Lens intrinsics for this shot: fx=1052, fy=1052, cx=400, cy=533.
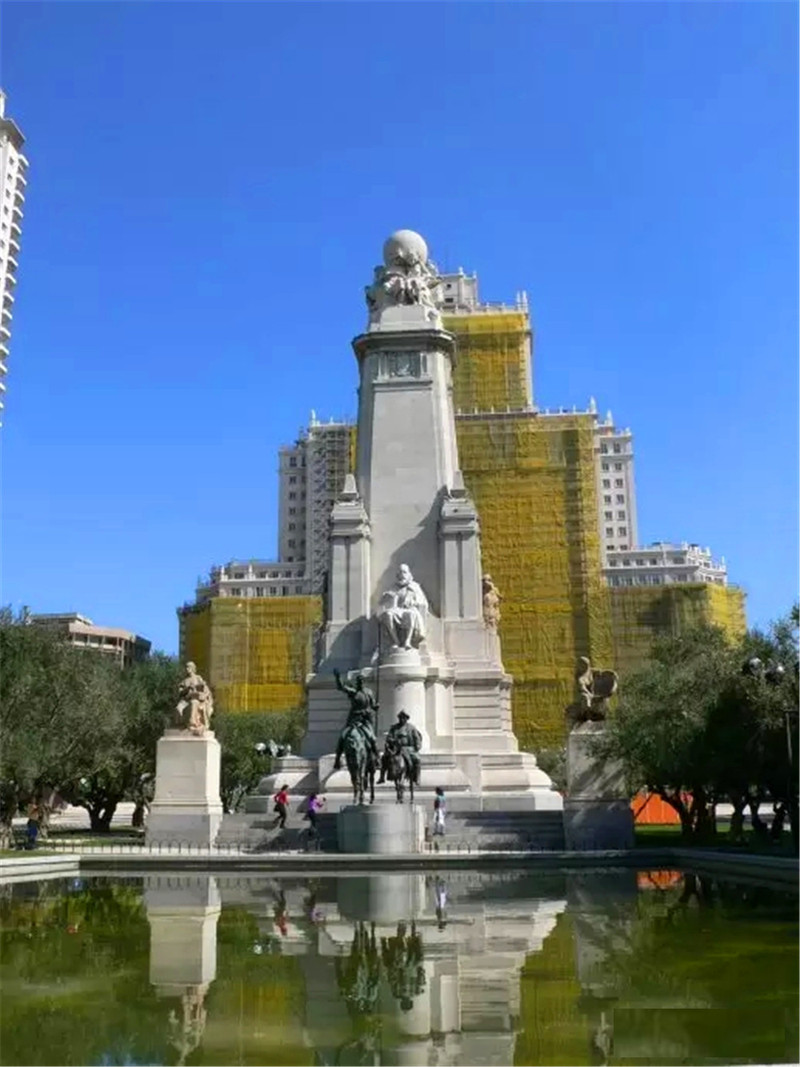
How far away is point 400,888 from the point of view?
59.2ft

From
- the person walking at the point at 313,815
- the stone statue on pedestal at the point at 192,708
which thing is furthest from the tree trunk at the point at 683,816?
the stone statue on pedestal at the point at 192,708

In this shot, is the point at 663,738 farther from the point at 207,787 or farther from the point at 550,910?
the point at 550,910

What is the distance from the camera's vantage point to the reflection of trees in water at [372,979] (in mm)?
7180

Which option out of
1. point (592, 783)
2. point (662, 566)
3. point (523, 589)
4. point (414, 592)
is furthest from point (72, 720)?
point (662, 566)

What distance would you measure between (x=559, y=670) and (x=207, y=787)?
1645 inches

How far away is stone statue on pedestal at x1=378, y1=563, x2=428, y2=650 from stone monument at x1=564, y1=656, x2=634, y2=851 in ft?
19.3

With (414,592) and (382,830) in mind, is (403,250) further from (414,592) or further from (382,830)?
(382,830)

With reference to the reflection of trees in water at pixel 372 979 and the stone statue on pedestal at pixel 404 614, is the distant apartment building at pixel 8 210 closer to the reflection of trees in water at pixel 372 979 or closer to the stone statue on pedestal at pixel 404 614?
the stone statue on pedestal at pixel 404 614

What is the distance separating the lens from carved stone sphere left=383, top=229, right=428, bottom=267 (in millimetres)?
39500

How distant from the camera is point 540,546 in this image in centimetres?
7125

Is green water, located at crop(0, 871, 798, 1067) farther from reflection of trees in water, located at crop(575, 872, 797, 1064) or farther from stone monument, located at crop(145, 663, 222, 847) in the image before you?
stone monument, located at crop(145, 663, 222, 847)

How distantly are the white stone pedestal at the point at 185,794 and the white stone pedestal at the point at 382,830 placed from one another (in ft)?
18.8

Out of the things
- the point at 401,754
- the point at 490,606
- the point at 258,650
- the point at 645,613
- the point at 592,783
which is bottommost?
the point at 592,783

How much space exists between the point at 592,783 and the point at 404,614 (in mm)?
8344
